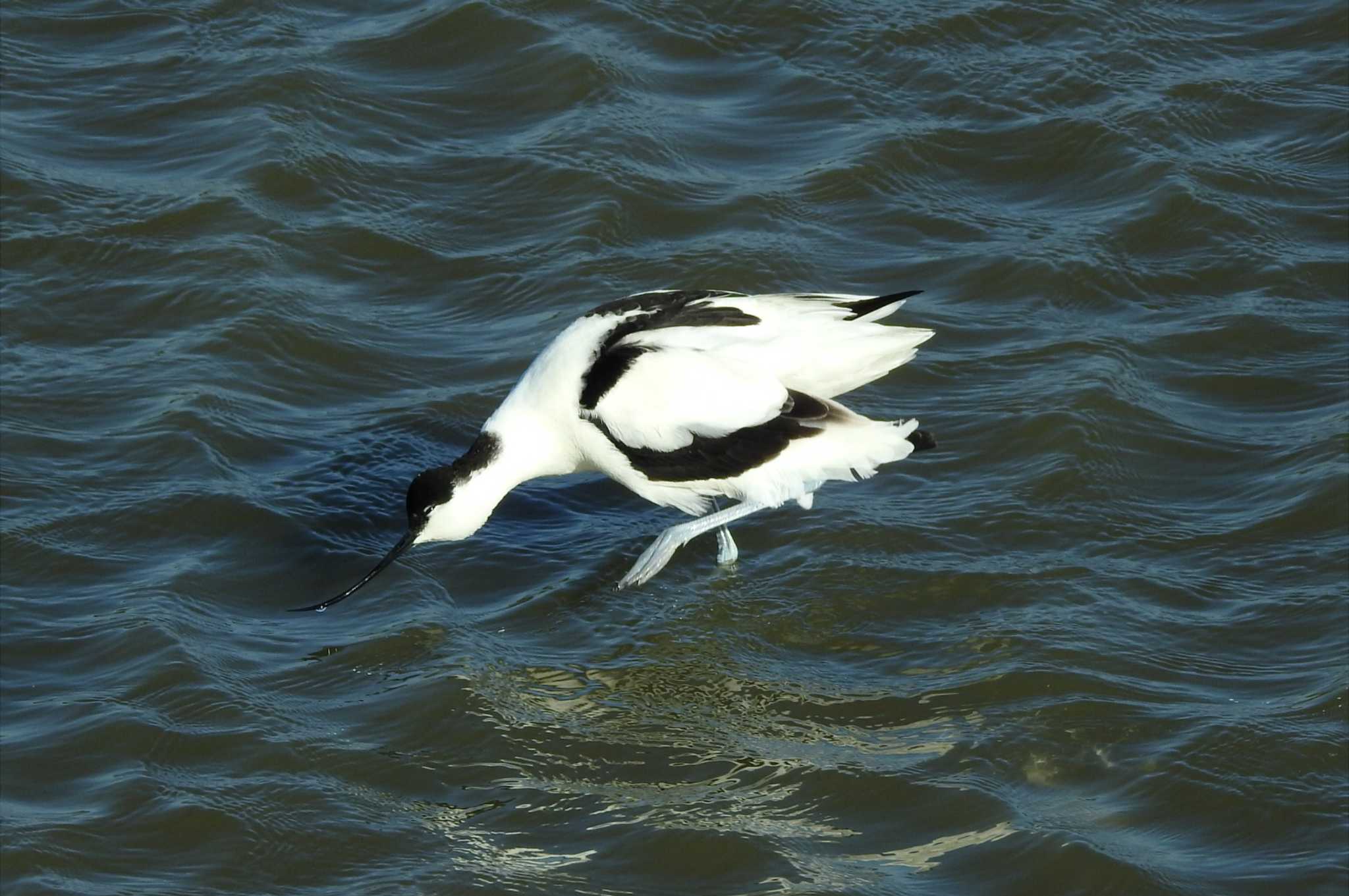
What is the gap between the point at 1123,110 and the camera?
9.22m

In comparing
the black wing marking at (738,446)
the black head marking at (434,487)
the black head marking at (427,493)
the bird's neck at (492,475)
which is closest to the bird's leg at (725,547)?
the black wing marking at (738,446)

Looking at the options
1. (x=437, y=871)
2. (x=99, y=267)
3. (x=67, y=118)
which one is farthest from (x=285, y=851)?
(x=67, y=118)

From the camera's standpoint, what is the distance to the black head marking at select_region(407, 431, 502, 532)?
661 centimetres

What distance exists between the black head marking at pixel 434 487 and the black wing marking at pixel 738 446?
1.56 feet

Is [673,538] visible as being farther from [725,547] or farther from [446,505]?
[446,505]

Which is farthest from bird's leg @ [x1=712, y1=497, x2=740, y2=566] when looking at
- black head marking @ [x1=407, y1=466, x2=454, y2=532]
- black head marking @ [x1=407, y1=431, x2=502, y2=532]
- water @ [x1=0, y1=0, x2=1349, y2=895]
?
black head marking @ [x1=407, y1=466, x2=454, y2=532]

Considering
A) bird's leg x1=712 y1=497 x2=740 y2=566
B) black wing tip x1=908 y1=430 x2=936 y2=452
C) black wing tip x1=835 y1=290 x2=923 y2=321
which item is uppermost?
black wing tip x1=835 y1=290 x2=923 y2=321

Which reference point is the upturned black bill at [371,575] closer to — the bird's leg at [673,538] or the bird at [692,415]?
the bird at [692,415]

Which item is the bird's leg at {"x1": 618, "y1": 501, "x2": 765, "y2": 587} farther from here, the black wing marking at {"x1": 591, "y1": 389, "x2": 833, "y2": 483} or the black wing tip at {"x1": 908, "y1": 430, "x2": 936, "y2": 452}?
the black wing tip at {"x1": 908, "y1": 430, "x2": 936, "y2": 452}

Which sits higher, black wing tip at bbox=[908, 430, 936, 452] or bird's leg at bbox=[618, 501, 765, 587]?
black wing tip at bbox=[908, 430, 936, 452]

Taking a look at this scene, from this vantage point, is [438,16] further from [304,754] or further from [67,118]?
[304,754]

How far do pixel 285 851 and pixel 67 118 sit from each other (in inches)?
207

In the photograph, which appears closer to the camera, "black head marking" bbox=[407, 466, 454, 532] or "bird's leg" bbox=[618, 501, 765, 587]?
"black head marking" bbox=[407, 466, 454, 532]

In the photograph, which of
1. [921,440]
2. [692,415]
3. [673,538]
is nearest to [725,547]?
[673,538]
